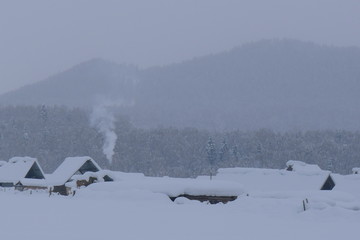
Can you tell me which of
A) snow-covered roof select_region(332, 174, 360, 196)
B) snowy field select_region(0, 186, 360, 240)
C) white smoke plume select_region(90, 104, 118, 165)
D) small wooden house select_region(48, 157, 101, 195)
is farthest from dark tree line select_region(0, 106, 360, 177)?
snowy field select_region(0, 186, 360, 240)

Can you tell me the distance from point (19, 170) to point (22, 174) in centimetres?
80

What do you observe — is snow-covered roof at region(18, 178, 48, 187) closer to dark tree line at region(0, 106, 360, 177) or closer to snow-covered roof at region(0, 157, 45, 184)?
snow-covered roof at region(0, 157, 45, 184)

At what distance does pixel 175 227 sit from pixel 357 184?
36.4m

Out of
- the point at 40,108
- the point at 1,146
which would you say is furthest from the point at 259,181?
the point at 40,108

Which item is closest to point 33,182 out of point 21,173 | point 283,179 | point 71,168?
point 21,173

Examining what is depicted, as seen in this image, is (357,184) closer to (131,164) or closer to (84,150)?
(131,164)

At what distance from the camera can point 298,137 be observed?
140 metres

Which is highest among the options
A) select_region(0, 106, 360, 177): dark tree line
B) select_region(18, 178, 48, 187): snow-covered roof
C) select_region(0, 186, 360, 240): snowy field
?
select_region(0, 106, 360, 177): dark tree line

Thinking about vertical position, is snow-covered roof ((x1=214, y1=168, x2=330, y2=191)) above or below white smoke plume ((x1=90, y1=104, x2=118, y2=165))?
below

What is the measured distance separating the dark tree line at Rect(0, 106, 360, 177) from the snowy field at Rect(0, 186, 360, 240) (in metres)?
95.6

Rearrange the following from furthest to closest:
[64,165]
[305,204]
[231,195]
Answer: [64,165]
[231,195]
[305,204]

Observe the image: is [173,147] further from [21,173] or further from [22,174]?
[22,174]

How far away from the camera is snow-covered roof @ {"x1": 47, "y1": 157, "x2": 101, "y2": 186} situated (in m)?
42.6

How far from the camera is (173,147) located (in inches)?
5408
